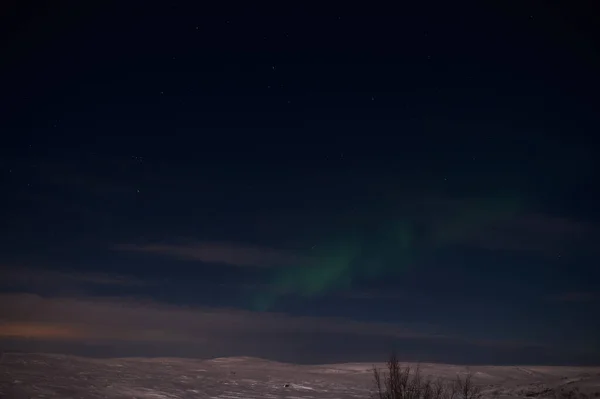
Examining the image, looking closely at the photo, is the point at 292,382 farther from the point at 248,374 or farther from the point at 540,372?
the point at 540,372

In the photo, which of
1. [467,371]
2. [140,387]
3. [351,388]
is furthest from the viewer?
[467,371]

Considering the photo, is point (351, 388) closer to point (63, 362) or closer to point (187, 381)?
point (187, 381)

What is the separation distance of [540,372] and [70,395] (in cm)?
5958

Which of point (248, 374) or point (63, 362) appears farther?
point (248, 374)

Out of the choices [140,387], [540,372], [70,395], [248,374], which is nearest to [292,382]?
[248,374]

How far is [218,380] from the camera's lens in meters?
42.1

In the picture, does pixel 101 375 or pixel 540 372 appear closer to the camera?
pixel 101 375

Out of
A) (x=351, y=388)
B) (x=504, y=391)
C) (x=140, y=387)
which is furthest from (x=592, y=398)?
(x=140, y=387)

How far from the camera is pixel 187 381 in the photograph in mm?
38594

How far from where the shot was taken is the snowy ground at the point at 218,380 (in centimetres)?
2825

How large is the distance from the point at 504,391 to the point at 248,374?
24312 millimetres

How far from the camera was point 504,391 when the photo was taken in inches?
2048

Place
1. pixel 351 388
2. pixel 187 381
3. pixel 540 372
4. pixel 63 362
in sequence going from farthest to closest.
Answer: pixel 540 372 → pixel 351 388 → pixel 187 381 → pixel 63 362

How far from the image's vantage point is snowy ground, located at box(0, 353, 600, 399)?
2825 cm
